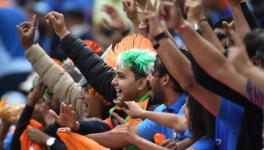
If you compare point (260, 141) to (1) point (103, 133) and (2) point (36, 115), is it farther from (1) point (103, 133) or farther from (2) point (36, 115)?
(2) point (36, 115)

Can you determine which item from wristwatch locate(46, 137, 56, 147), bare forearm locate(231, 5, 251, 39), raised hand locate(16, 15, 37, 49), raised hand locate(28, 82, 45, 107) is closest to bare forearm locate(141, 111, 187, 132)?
bare forearm locate(231, 5, 251, 39)

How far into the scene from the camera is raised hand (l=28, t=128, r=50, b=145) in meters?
7.41

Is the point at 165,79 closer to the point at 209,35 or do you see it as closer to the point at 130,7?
the point at 209,35

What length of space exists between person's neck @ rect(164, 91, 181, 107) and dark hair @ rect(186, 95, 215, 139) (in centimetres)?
53

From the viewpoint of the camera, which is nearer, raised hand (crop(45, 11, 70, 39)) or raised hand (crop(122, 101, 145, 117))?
raised hand (crop(122, 101, 145, 117))

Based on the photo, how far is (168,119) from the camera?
5801 mm

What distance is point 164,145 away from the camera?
19.2 ft

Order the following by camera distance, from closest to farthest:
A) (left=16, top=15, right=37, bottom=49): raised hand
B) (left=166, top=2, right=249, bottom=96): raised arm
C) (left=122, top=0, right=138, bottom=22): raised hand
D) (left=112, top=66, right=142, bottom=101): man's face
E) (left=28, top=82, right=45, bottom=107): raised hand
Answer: (left=166, top=2, right=249, bottom=96): raised arm
(left=112, top=66, right=142, bottom=101): man's face
(left=122, top=0, right=138, bottom=22): raised hand
(left=16, top=15, right=37, bottom=49): raised hand
(left=28, top=82, right=45, bottom=107): raised hand

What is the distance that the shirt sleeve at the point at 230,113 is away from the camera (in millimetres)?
5316

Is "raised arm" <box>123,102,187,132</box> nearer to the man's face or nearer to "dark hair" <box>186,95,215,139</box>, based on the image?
"dark hair" <box>186,95,215,139</box>

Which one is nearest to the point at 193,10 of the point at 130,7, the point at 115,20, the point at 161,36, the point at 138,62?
the point at 161,36

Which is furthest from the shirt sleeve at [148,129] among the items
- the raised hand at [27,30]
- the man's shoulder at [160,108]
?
the raised hand at [27,30]

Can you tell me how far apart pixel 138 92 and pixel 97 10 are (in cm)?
604

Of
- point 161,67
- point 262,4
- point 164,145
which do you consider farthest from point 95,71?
point 262,4
